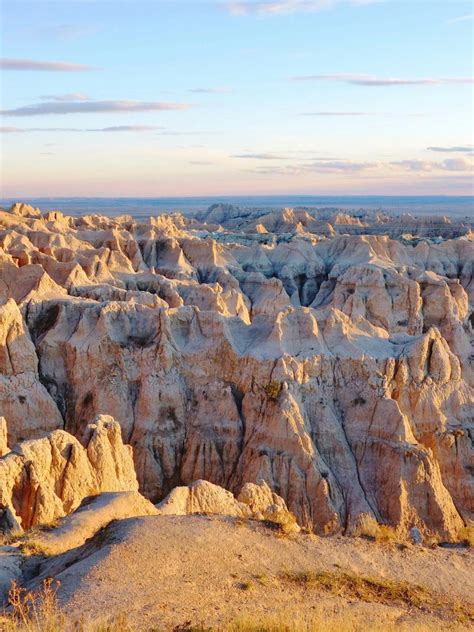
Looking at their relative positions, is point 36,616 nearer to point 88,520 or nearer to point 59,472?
point 88,520

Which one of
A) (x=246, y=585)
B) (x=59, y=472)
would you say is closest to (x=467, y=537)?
(x=246, y=585)

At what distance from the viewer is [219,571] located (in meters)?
10.7

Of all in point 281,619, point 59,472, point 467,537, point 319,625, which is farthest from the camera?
point 59,472

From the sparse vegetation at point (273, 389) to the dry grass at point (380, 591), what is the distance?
1469cm

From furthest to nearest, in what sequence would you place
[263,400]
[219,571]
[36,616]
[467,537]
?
[263,400] < [467,537] < [219,571] < [36,616]

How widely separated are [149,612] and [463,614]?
4.61 metres

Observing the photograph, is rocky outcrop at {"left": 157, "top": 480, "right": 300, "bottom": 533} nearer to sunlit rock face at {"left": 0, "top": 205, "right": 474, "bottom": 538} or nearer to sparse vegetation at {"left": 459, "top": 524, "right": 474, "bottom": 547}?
sparse vegetation at {"left": 459, "top": 524, "right": 474, "bottom": 547}

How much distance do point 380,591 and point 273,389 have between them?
600 inches

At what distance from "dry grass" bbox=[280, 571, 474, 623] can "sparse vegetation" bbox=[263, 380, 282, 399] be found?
48.2 feet

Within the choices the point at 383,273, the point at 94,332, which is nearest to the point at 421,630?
the point at 94,332

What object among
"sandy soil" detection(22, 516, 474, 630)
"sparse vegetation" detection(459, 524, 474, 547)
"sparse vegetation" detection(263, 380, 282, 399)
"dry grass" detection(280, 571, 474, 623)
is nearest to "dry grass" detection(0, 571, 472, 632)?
"dry grass" detection(280, 571, 474, 623)

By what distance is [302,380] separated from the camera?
26781mm

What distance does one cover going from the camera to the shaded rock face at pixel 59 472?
16.0m

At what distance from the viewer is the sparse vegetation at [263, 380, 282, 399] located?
2609 cm
